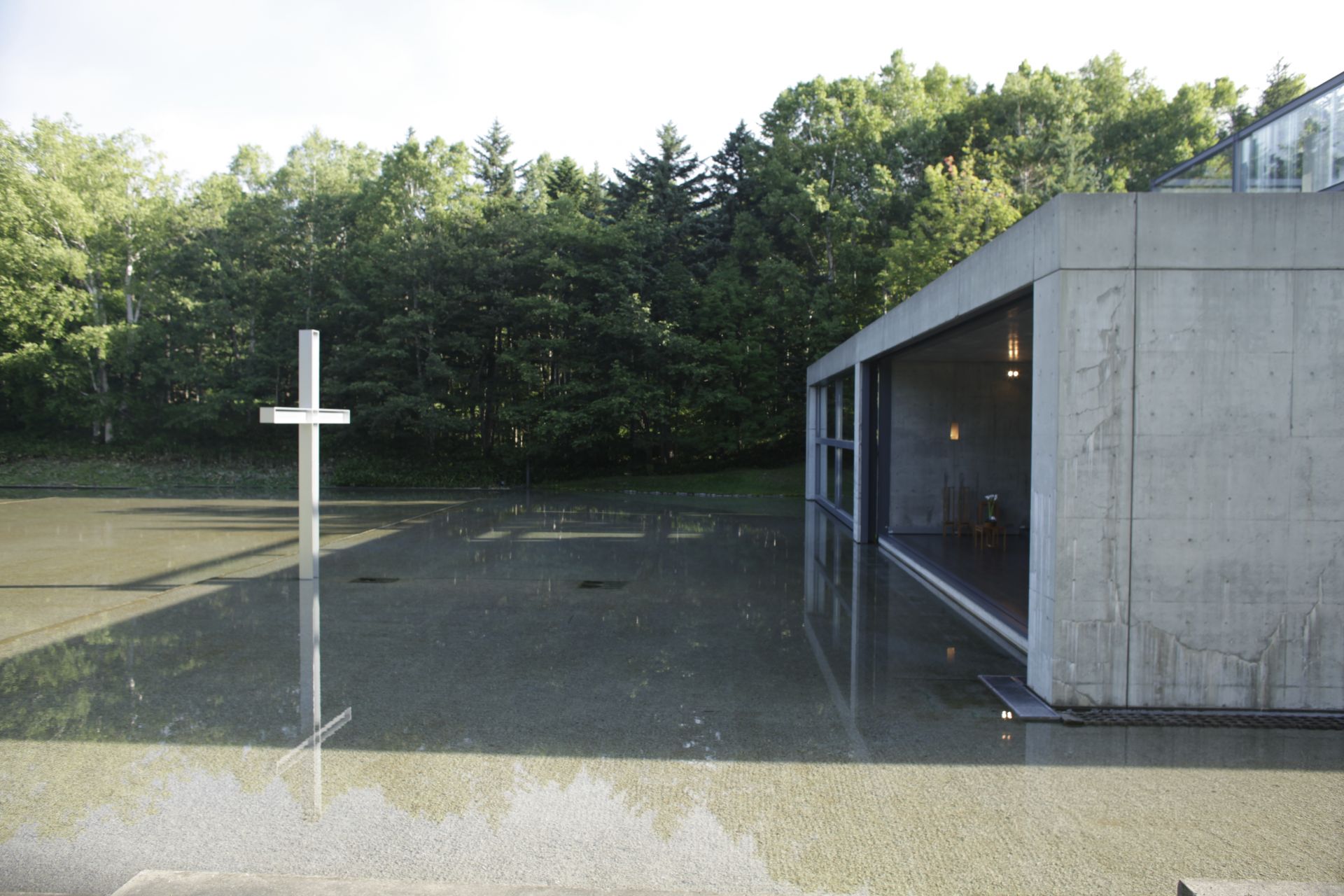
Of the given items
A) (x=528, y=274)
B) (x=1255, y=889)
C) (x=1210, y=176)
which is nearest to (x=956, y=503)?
(x=1210, y=176)

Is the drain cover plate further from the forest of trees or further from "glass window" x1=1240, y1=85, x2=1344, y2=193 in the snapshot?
the forest of trees

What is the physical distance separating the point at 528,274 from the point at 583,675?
2484 cm

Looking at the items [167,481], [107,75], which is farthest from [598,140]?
[107,75]

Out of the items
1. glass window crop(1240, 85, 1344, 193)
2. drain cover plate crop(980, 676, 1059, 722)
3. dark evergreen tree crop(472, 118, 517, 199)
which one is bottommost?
drain cover plate crop(980, 676, 1059, 722)

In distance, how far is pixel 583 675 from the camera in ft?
19.6

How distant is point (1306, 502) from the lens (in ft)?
16.9

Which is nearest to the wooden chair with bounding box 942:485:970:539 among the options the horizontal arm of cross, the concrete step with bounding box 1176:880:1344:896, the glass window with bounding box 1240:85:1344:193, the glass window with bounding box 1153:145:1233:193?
the glass window with bounding box 1153:145:1233:193

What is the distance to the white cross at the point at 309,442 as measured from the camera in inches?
366

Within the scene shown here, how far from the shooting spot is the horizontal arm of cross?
27.7 ft

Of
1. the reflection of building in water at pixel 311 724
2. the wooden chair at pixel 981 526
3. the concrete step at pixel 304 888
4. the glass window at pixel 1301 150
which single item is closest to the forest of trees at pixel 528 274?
the wooden chair at pixel 981 526

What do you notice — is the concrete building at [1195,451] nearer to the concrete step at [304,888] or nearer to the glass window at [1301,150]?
the glass window at [1301,150]

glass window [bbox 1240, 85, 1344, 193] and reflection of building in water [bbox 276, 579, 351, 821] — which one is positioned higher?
glass window [bbox 1240, 85, 1344, 193]

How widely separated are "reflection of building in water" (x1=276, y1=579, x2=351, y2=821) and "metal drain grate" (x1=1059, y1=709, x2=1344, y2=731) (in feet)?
13.9

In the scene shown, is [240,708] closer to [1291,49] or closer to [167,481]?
[167,481]
